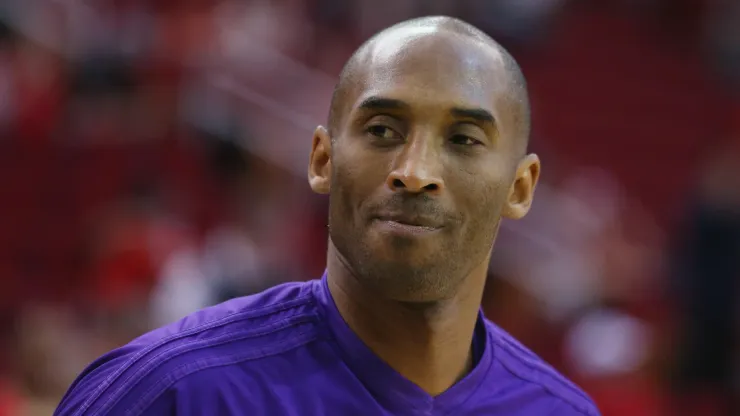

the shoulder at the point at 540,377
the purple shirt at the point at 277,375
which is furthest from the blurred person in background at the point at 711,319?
the purple shirt at the point at 277,375

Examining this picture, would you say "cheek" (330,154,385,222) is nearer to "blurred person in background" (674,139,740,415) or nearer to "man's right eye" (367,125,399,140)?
"man's right eye" (367,125,399,140)

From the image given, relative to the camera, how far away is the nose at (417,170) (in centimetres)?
188

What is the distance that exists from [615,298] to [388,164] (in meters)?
4.37

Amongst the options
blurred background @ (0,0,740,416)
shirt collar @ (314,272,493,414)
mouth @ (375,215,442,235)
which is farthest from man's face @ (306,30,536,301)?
blurred background @ (0,0,740,416)

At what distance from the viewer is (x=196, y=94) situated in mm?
6699

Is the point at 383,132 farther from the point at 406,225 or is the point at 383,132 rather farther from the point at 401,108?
the point at 406,225

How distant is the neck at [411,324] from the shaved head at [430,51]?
10.2 inches

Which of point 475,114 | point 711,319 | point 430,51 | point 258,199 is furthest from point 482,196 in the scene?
point 711,319

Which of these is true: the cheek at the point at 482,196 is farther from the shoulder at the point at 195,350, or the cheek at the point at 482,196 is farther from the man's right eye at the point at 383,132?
the shoulder at the point at 195,350

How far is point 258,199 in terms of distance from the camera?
20.5 feet

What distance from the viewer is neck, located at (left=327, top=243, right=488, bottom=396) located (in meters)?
2.06

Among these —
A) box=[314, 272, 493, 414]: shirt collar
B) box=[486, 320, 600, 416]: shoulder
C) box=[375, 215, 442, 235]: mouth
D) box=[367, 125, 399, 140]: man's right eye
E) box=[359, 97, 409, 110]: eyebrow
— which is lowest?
box=[486, 320, 600, 416]: shoulder

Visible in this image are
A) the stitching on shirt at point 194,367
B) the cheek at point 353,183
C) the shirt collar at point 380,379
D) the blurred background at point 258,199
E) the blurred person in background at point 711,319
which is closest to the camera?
the stitching on shirt at point 194,367

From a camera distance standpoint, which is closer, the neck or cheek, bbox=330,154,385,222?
cheek, bbox=330,154,385,222
